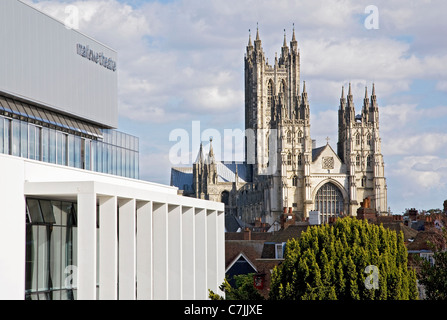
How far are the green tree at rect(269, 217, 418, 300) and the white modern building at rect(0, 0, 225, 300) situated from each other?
378 centimetres

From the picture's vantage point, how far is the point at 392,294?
1299 inches

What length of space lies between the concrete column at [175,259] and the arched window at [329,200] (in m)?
96.2

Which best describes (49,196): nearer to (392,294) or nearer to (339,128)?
(392,294)

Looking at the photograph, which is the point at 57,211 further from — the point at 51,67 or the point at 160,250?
the point at 51,67

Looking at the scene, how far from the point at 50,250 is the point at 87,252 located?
3342mm

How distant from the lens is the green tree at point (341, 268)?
32.6m

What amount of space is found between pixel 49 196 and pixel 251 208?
4636 inches

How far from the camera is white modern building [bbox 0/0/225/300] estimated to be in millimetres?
22672

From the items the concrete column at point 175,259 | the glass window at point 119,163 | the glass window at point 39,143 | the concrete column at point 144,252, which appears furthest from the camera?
the glass window at point 119,163

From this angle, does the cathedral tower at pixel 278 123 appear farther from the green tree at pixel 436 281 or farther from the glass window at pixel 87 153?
the green tree at pixel 436 281

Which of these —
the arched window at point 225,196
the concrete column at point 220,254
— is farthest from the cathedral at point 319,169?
the concrete column at point 220,254

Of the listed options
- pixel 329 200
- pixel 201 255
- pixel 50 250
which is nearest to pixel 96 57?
pixel 201 255

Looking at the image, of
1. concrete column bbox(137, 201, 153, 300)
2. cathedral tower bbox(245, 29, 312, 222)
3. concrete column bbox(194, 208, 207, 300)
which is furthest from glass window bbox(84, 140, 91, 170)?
cathedral tower bbox(245, 29, 312, 222)
